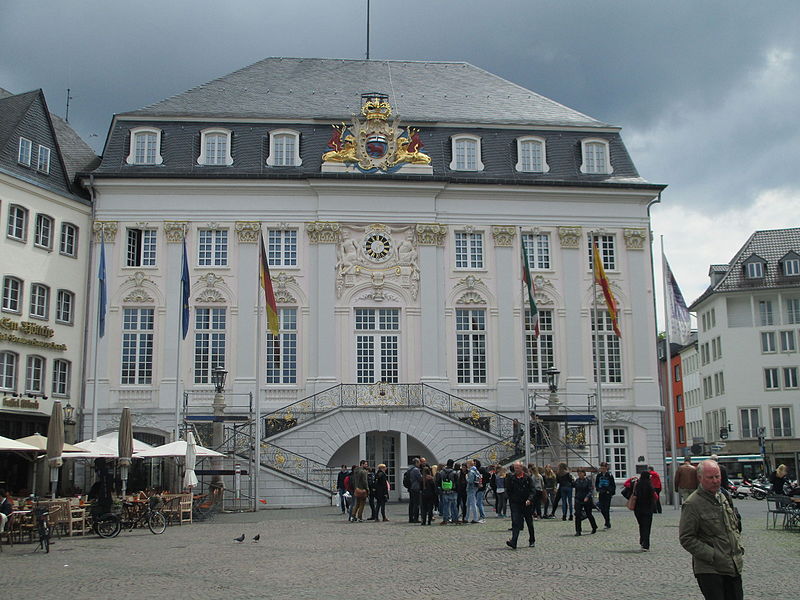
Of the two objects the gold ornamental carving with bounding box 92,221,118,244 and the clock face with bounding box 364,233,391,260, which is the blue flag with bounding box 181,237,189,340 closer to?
the gold ornamental carving with bounding box 92,221,118,244

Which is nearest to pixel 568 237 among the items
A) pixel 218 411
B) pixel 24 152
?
pixel 218 411

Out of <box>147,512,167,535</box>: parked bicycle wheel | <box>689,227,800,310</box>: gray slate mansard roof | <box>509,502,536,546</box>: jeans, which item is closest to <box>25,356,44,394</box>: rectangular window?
<box>147,512,167,535</box>: parked bicycle wheel

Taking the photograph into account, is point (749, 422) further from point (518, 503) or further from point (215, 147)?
point (518, 503)

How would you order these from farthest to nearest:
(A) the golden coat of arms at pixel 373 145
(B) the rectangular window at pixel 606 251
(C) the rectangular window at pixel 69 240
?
(B) the rectangular window at pixel 606 251
(A) the golden coat of arms at pixel 373 145
(C) the rectangular window at pixel 69 240

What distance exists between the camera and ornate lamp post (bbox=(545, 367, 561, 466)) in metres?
34.1

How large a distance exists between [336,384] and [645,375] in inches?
485

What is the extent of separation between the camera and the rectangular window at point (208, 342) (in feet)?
123

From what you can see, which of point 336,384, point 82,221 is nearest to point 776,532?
point 336,384

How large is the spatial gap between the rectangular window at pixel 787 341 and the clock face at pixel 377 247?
35002 millimetres

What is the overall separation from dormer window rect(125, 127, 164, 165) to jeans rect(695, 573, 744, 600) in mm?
34138

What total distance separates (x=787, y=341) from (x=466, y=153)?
3268 cm

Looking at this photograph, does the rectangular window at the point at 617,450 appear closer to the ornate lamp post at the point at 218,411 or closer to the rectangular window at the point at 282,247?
the rectangular window at the point at 282,247

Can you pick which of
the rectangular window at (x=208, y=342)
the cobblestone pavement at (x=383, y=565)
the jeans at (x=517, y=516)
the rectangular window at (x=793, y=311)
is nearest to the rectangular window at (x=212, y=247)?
the rectangular window at (x=208, y=342)

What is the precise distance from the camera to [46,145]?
124 feet
